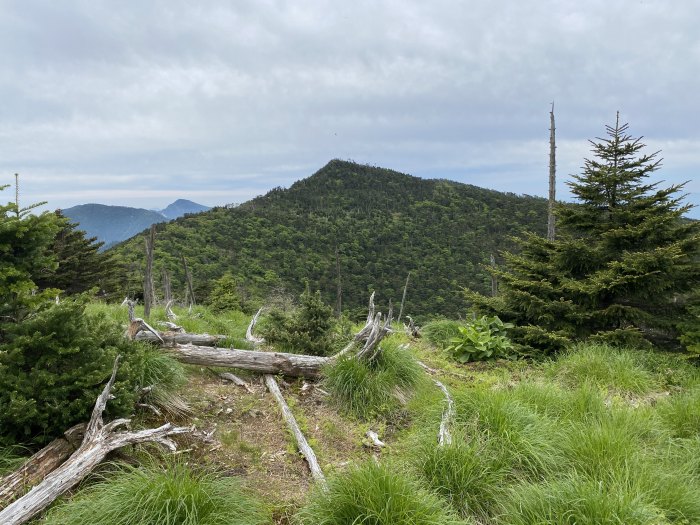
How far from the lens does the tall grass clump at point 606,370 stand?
5.72 meters

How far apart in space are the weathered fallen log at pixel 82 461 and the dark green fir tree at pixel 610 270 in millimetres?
6814

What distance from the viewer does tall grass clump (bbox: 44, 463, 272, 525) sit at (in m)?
2.60

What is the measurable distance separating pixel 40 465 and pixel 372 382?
3.47 meters

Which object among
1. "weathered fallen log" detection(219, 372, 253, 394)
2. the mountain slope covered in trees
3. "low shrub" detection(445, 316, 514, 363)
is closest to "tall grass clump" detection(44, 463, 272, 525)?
"weathered fallen log" detection(219, 372, 253, 394)

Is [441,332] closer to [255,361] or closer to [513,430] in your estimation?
[255,361]

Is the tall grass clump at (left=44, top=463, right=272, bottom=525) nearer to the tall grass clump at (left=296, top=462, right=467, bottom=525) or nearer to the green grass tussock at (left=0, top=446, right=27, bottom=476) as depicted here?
the tall grass clump at (left=296, top=462, right=467, bottom=525)

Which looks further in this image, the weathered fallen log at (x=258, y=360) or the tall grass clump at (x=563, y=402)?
the weathered fallen log at (x=258, y=360)

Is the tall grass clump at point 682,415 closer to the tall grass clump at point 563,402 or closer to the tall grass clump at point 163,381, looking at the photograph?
the tall grass clump at point 563,402

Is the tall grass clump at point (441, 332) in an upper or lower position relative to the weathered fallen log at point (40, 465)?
lower

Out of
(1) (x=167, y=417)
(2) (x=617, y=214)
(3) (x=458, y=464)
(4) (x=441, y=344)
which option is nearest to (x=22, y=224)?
(1) (x=167, y=417)

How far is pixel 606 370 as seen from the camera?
5.97 meters

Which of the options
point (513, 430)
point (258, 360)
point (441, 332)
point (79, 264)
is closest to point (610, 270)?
point (441, 332)

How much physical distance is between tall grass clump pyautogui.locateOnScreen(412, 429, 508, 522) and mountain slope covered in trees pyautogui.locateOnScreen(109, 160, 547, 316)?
97.0 ft

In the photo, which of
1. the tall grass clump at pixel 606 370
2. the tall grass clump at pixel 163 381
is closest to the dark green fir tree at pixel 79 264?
the tall grass clump at pixel 163 381
